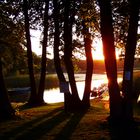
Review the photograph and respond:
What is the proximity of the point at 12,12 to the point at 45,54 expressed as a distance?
839cm

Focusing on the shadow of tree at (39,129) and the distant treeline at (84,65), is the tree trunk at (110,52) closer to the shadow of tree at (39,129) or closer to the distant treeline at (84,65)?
the shadow of tree at (39,129)

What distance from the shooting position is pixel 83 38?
82.4 feet

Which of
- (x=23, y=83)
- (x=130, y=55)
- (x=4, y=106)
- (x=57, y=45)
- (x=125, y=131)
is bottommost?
(x=23, y=83)

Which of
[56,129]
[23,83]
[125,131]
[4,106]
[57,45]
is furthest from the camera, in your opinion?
[23,83]

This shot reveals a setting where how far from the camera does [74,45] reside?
83.7 ft

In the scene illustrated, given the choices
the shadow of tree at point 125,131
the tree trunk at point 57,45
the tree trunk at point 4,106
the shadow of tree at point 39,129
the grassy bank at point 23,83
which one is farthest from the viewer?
the grassy bank at point 23,83

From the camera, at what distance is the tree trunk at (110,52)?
1551 centimetres

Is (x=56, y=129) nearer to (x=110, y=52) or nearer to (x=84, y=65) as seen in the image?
(x=110, y=52)

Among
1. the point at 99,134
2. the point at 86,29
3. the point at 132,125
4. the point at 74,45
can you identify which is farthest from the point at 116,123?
the point at 74,45

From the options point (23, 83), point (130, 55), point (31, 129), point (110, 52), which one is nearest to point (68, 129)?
point (31, 129)

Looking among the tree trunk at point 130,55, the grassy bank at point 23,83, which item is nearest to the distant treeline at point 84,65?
the grassy bank at point 23,83

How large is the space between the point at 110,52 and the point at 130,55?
2.38ft

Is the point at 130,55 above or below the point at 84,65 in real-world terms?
below

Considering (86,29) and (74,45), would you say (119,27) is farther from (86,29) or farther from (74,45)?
(74,45)
